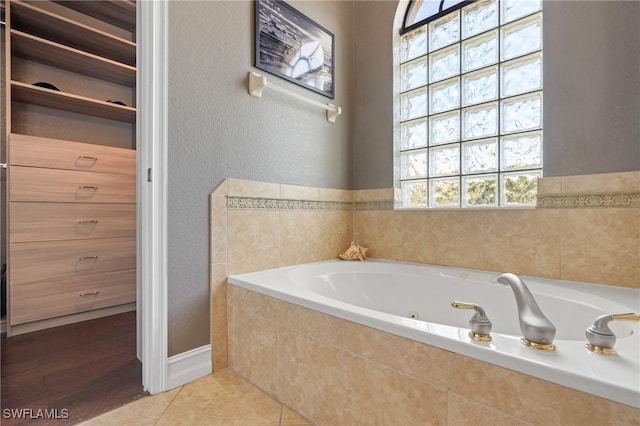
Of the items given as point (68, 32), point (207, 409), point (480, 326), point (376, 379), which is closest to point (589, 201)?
point (480, 326)

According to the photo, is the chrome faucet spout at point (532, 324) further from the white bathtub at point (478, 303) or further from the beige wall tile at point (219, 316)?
the beige wall tile at point (219, 316)

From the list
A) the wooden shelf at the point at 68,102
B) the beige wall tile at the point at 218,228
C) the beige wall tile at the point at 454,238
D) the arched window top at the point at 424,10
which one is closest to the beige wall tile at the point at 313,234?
the beige wall tile at the point at 218,228

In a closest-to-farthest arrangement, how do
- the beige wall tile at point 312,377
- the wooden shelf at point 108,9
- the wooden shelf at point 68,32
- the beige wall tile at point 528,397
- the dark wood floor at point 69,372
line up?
the beige wall tile at point 528,397 → the beige wall tile at point 312,377 → the dark wood floor at point 69,372 → the wooden shelf at point 68,32 → the wooden shelf at point 108,9

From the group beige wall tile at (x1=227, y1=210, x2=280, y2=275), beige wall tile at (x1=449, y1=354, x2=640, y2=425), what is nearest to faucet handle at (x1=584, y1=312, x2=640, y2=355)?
beige wall tile at (x1=449, y1=354, x2=640, y2=425)

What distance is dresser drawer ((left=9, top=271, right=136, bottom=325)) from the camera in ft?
6.27

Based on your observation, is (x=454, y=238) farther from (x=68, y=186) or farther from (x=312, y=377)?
(x=68, y=186)

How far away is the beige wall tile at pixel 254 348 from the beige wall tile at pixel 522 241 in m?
1.25

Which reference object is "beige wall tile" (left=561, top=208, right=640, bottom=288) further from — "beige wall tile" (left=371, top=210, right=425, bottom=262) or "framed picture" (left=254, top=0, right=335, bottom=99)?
"framed picture" (left=254, top=0, right=335, bottom=99)

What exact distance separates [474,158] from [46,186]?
2874mm

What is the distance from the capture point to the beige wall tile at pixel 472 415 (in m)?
0.69

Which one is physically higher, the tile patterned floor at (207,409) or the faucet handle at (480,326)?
the faucet handle at (480,326)

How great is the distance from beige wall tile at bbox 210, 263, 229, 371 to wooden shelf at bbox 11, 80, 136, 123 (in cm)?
178

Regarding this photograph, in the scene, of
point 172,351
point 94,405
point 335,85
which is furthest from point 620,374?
point 335,85

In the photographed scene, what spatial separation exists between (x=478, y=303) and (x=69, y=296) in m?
2.70
